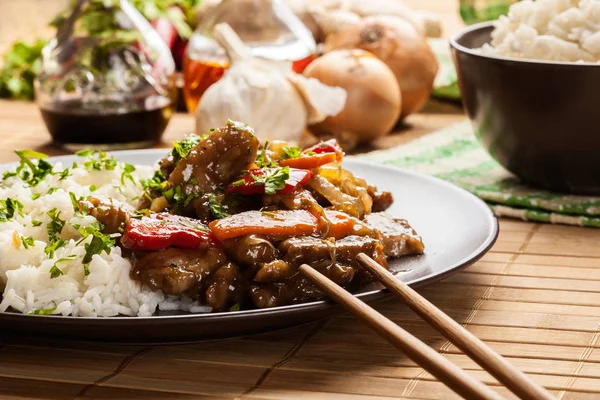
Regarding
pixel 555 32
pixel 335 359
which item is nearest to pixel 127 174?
pixel 335 359

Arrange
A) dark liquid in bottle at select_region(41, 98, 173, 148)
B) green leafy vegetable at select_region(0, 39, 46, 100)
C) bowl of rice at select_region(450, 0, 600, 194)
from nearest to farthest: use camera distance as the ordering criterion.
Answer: bowl of rice at select_region(450, 0, 600, 194)
dark liquid in bottle at select_region(41, 98, 173, 148)
green leafy vegetable at select_region(0, 39, 46, 100)

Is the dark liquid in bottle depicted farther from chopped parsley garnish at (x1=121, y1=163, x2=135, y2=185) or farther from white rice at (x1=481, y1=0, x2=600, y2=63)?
white rice at (x1=481, y1=0, x2=600, y2=63)

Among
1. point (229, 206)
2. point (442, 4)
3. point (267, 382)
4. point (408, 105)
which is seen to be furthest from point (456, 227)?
point (442, 4)

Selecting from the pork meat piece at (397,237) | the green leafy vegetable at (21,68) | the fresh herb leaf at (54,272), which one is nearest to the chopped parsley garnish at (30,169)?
the fresh herb leaf at (54,272)

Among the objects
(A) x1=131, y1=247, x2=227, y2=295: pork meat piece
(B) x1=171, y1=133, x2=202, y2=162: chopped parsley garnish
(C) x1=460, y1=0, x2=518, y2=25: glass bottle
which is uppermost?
(B) x1=171, y1=133, x2=202, y2=162: chopped parsley garnish

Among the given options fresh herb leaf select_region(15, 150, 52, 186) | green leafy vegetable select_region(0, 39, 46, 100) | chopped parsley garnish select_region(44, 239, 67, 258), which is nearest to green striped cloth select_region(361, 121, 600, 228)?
fresh herb leaf select_region(15, 150, 52, 186)

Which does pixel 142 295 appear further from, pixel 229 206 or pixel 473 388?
pixel 473 388

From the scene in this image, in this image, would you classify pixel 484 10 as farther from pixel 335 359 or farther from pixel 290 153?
pixel 335 359
